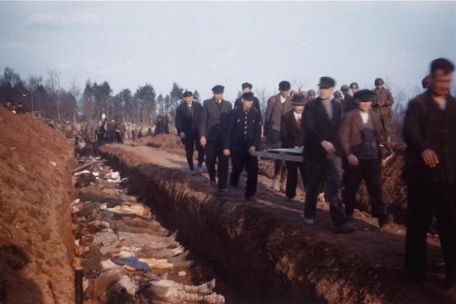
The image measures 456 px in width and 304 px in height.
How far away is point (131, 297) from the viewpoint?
19.0 ft

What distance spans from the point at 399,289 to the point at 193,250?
501 cm

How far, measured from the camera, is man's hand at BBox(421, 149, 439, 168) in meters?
3.35

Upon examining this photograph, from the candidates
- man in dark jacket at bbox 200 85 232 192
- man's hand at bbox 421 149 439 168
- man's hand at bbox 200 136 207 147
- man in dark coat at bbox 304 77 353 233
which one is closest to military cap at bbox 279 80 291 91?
man in dark jacket at bbox 200 85 232 192

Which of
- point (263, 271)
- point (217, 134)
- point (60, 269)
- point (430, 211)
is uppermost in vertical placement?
point (217, 134)

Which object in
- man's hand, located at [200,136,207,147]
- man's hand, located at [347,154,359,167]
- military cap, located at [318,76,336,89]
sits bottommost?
man's hand, located at [347,154,359,167]

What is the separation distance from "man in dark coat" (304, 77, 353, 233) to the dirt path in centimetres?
38

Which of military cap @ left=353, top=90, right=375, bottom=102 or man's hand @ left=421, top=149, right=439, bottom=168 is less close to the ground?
military cap @ left=353, top=90, right=375, bottom=102

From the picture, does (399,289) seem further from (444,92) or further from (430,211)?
(444,92)

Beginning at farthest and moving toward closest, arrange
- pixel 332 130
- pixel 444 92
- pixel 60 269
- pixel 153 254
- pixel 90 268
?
pixel 153 254 → pixel 90 268 → pixel 332 130 → pixel 60 269 → pixel 444 92

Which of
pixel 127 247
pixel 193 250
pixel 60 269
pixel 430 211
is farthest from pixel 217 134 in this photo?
pixel 430 211

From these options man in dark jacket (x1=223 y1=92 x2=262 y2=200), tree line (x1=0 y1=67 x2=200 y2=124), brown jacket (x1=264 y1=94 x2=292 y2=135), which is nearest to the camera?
man in dark jacket (x1=223 y1=92 x2=262 y2=200)

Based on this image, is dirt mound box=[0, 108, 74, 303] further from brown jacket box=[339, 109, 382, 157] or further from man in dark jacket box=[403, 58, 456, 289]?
brown jacket box=[339, 109, 382, 157]

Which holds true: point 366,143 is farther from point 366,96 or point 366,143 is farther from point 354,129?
→ point 366,96

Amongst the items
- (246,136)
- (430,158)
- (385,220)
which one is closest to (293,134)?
(246,136)
